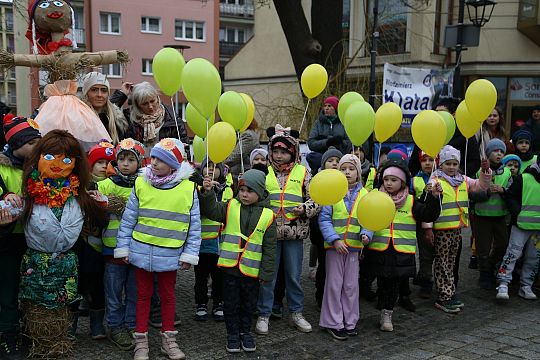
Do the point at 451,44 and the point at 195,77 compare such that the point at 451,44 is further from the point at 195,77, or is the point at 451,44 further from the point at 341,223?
the point at 195,77

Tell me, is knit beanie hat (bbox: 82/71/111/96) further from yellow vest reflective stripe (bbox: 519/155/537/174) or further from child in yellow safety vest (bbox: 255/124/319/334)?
yellow vest reflective stripe (bbox: 519/155/537/174)

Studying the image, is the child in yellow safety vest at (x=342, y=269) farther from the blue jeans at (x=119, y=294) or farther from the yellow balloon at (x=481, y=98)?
the blue jeans at (x=119, y=294)

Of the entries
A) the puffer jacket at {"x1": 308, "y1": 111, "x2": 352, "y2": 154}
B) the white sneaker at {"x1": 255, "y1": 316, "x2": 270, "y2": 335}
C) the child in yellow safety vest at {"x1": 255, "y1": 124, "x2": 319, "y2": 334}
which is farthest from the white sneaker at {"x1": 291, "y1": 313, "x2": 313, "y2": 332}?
the puffer jacket at {"x1": 308, "y1": 111, "x2": 352, "y2": 154}

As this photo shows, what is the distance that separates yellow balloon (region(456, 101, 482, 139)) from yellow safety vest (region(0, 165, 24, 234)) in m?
4.10

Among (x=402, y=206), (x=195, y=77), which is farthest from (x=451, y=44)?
(x=195, y=77)

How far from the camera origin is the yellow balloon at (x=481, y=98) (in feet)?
15.9

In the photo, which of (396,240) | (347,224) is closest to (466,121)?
(396,240)

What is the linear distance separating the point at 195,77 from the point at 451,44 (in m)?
7.24

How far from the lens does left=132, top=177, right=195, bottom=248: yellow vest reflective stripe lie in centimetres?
381

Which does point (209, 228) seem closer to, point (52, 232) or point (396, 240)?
point (52, 232)

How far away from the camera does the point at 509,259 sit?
5.64 m

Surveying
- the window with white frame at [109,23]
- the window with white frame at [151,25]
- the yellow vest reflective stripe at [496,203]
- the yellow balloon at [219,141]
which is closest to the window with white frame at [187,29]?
the window with white frame at [151,25]

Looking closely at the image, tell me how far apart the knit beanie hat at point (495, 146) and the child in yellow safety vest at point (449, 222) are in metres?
0.69

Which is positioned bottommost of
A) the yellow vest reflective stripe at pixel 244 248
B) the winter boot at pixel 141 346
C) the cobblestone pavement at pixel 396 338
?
the cobblestone pavement at pixel 396 338
